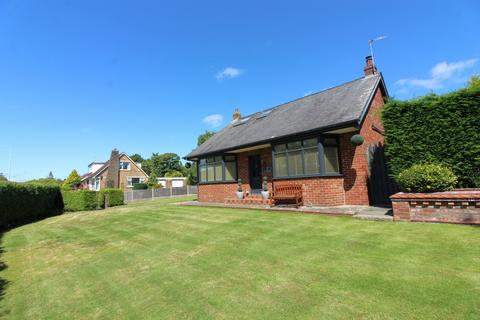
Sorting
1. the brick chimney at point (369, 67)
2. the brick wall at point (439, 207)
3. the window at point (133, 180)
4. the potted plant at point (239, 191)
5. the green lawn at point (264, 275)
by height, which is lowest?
the green lawn at point (264, 275)

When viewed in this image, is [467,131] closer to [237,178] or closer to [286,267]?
[286,267]

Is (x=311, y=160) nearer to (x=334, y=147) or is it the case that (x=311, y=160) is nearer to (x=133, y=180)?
(x=334, y=147)

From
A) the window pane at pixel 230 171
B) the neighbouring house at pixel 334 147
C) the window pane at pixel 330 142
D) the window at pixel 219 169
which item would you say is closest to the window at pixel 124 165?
the window at pixel 219 169

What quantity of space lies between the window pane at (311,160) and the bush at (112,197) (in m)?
17.1

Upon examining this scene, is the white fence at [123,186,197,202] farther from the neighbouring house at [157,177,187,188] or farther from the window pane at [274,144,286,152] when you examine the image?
the window pane at [274,144,286,152]

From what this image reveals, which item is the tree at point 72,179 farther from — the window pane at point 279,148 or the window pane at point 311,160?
the window pane at point 311,160

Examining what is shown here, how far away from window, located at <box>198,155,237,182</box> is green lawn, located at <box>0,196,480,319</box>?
9172 millimetres

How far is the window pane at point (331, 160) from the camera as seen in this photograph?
1101 cm

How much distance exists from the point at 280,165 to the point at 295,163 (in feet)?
3.06

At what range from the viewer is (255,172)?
52.9ft

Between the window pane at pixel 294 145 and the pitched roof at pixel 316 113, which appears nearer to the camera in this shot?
the pitched roof at pixel 316 113

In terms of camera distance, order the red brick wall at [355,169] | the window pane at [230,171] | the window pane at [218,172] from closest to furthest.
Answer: the red brick wall at [355,169] → the window pane at [230,171] → the window pane at [218,172]

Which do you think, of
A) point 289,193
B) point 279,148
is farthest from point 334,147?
point 289,193

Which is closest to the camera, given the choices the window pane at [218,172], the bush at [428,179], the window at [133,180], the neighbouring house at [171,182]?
the bush at [428,179]
